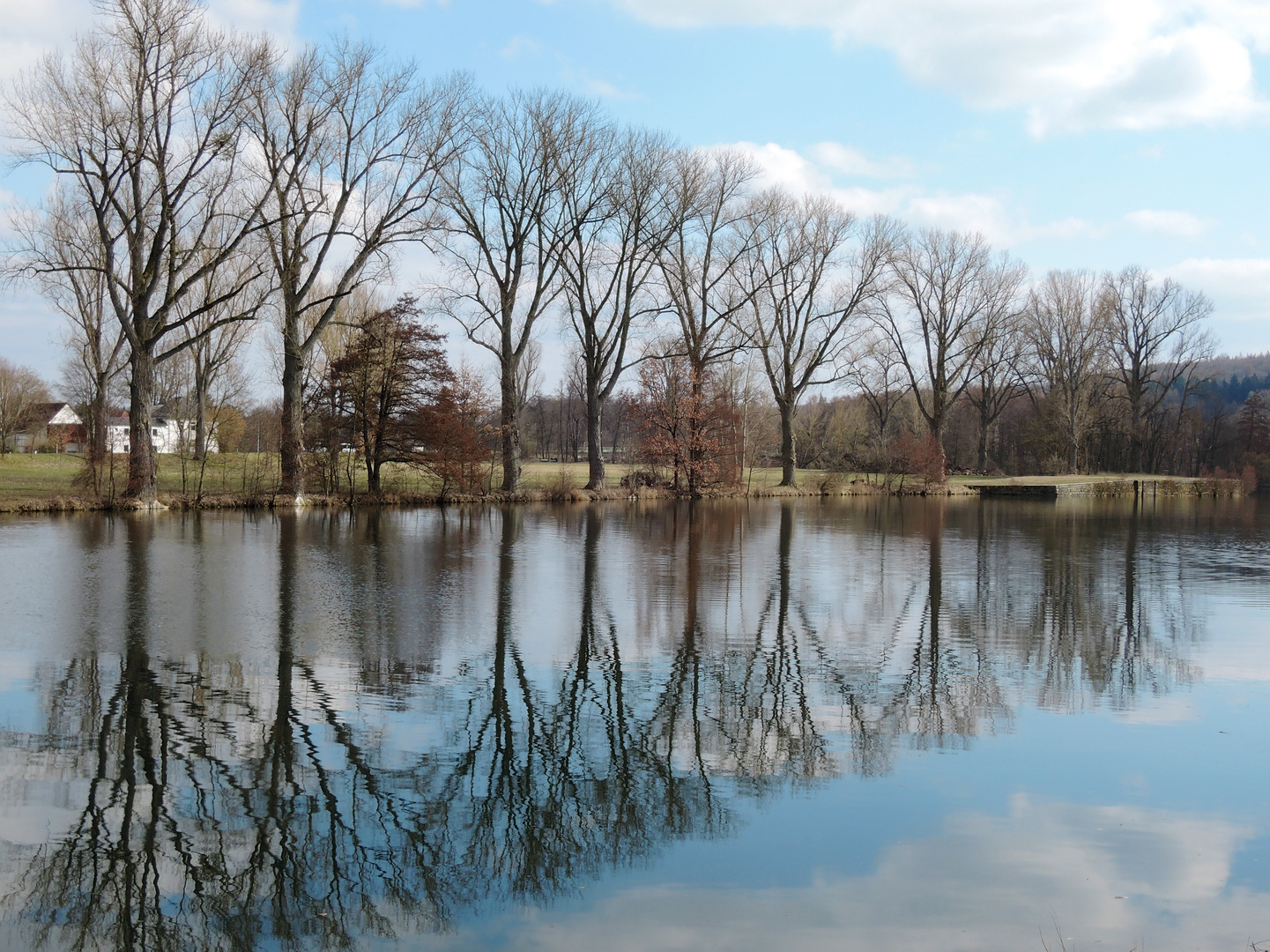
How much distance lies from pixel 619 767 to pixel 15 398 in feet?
229

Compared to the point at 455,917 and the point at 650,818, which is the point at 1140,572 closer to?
the point at 650,818

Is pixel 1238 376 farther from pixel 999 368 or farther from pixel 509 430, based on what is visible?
pixel 509 430

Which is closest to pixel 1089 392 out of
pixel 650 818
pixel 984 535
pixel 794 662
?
pixel 984 535

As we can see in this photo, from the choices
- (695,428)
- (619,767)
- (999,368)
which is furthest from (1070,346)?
(619,767)

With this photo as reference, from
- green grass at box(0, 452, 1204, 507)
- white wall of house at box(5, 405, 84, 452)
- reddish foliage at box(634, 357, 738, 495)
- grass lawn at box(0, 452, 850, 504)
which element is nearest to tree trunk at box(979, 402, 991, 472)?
green grass at box(0, 452, 1204, 507)

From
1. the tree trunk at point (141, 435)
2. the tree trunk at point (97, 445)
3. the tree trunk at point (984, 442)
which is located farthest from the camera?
the tree trunk at point (984, 442)

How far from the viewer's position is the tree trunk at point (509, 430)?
3522 cm

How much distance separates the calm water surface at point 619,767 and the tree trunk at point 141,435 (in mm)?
13263

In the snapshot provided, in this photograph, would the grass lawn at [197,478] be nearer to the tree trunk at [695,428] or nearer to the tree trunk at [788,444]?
the tree trunk at [695,428]

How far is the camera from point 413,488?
34.9m

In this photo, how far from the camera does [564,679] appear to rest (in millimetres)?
9039

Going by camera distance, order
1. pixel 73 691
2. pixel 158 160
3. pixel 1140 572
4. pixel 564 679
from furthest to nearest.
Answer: pixel 158 160
pixel 1140 572
pixel 564 679
pixel 73 691

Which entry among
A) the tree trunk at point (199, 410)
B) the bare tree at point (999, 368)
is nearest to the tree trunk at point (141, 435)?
the tree trunk at point (199, 410)

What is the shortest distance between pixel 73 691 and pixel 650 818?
525 centimetres
